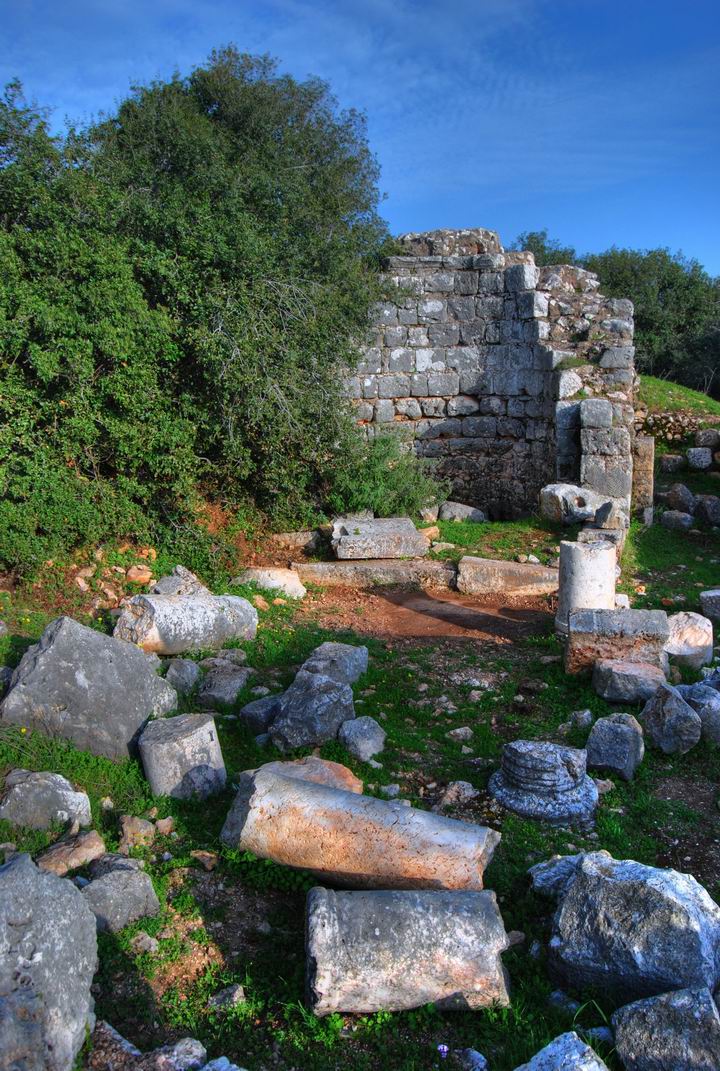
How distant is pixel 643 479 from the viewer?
42.2ft

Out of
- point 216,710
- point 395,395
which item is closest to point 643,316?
point 395,395

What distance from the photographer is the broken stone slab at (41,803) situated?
4.67 metres

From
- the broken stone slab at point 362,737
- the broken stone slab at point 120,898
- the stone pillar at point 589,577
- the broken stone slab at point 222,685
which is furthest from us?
the stone pillar at point 589,577

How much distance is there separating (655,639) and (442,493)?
245 inches

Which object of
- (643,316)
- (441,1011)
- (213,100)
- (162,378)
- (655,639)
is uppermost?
(213,100)

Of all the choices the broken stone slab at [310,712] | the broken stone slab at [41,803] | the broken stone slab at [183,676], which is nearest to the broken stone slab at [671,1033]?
the broken stone slab at [310,712]

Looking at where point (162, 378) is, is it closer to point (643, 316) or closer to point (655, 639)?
point (655, 639)

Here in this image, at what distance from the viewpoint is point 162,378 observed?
958cm

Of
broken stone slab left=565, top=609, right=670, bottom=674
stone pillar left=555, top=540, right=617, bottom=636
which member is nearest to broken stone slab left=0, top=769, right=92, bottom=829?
broken stone slab left=565, top=609, right=670, bottom=674

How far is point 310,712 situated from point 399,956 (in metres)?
2.52

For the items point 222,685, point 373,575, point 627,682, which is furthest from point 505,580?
point 222,685

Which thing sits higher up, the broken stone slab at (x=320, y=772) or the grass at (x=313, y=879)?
the broken stone slab at (x=320, y=772)

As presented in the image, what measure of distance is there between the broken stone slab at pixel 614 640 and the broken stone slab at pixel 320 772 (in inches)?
110

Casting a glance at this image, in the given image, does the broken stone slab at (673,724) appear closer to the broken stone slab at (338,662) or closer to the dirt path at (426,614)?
the dirt path at (426,614)
